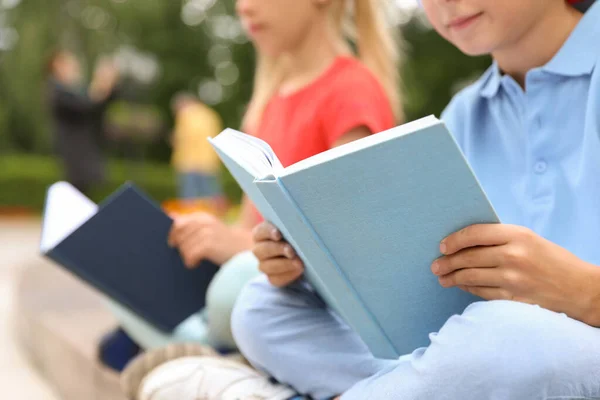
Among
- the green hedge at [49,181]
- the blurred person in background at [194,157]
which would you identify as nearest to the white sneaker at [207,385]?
the blurred person in background at [194,157]

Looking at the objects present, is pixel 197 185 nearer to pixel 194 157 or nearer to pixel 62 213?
pixel 194 157

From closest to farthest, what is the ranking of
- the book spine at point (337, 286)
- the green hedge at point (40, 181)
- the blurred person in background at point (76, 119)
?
the book spine at point (337, 286), the blurred person in background at point (76, 119), the green hedge at point (40, 181)

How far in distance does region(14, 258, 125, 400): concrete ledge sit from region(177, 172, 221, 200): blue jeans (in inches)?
156

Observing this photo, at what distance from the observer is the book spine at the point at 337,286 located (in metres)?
0.83

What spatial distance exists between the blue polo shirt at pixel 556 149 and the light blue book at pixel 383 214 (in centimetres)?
21

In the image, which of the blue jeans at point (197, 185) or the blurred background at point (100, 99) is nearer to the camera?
the blurred background at point (100, 99)

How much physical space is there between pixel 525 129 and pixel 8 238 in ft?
17.4

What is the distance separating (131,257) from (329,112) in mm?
482

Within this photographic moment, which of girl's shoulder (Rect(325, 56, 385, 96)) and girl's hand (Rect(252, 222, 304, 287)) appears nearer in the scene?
girl's hand (Rect(252, 222, 304, 287))

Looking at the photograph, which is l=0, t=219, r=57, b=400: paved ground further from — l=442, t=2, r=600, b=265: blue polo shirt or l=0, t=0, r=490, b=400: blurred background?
l=442, t=2, r=600, b=265: blue polo shirt

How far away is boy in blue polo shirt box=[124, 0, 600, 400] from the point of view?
30.2 inches

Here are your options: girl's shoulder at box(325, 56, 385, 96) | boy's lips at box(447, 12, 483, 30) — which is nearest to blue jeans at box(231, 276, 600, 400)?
boy's lips at box(447, 12, 483, 30)

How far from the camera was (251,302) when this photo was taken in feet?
3.57

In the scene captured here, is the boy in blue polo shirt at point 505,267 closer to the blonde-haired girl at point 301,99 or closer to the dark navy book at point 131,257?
the blonde-haired girl at point 301,99
